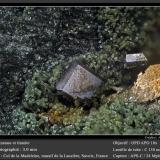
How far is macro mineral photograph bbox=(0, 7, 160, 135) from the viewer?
430cm

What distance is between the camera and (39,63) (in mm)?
4516

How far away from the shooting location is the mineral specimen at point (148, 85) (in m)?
4.37

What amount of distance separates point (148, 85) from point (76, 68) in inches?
26.1

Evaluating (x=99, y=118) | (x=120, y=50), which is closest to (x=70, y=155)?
(x=99, y=118)

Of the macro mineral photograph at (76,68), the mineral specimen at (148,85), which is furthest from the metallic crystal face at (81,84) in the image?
the mineral specimen at (148,85)

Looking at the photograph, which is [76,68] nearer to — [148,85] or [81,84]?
[81,84]

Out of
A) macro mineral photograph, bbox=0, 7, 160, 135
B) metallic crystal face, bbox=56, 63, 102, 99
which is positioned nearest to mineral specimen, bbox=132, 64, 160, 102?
macro mineral photograph, bbox=0, 7, 160, 135

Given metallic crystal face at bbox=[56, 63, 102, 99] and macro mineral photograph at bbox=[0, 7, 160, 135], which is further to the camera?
metallic crystal face at bbox=[56, 63, 102, 99]

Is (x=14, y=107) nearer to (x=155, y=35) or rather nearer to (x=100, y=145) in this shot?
(x=100, y=145)

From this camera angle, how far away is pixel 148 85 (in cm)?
440

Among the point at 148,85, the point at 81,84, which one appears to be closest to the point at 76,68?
the point at 81,84

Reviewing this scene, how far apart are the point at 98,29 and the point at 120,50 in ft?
0.91

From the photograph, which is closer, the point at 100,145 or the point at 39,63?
the point at 100,145

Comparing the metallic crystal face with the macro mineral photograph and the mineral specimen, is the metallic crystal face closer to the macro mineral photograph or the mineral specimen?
the macro mineral photograph
